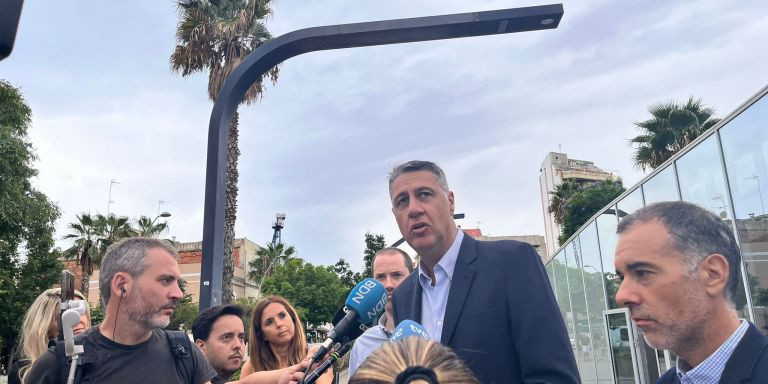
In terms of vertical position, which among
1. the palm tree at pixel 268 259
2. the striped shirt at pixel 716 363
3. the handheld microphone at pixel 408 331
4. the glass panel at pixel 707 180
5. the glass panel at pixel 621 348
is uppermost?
the palm tree at pixel 268 259

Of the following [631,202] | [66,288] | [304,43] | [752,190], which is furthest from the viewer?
[631,202]

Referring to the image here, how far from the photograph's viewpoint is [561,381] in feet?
6.16

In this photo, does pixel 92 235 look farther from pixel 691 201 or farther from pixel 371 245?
pixel 691 201

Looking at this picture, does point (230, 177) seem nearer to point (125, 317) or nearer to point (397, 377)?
point (125, 317)

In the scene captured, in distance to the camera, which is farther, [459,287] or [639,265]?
[459,287]

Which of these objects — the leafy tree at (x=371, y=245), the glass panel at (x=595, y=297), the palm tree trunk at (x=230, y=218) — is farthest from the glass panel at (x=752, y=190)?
the leafy tree at (x=371, y=245)

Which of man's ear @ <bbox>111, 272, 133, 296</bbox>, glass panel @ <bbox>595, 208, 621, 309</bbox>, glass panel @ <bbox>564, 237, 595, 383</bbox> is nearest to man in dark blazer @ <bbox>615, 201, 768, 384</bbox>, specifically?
man's ear @ <bbox>111, 272, 133, 296</bbox>

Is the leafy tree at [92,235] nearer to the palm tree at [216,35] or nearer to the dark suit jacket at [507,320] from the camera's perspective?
the palm tree at [216,35]

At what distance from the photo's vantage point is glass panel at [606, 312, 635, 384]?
1291cm

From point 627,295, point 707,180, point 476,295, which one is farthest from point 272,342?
point 707,180

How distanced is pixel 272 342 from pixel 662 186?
8.35 meters

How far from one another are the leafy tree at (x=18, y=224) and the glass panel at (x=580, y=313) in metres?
19.7

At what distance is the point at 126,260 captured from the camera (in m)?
3.07

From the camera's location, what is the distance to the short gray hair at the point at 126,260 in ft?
10.0
